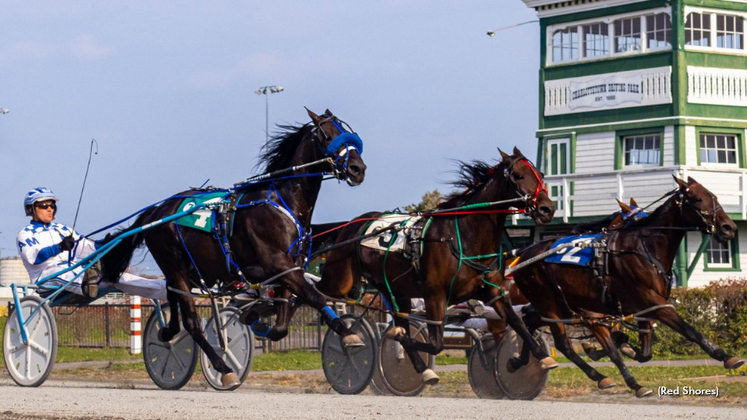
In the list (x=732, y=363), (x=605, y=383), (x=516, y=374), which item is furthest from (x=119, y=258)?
(x=732, y=363)

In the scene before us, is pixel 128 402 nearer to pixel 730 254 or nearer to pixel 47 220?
pixel 47 220

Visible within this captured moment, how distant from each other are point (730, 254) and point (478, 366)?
19024 mm

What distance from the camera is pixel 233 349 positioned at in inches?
531

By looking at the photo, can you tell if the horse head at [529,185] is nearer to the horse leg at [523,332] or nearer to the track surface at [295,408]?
the horse leg at [523,332]

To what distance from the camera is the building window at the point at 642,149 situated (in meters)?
29.8

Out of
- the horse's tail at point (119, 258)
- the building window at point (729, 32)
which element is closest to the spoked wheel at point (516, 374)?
the horse's tail at point (119, 258)

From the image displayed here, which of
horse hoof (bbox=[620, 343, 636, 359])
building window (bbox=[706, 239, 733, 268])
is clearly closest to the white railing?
building window (bbox=[706, 239, 733, 268])

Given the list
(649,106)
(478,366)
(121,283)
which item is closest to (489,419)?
(478,366)

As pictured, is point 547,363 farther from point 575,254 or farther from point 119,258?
point 119,258

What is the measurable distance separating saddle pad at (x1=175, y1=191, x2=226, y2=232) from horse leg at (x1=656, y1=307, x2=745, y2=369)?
4.65 meters

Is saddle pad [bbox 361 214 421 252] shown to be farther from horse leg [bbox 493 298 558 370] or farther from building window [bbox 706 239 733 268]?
building window [bbox 706 239 733 268]

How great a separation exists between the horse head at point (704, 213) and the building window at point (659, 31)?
16984mm

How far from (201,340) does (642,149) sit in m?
19.6

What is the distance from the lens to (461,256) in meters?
11.9
